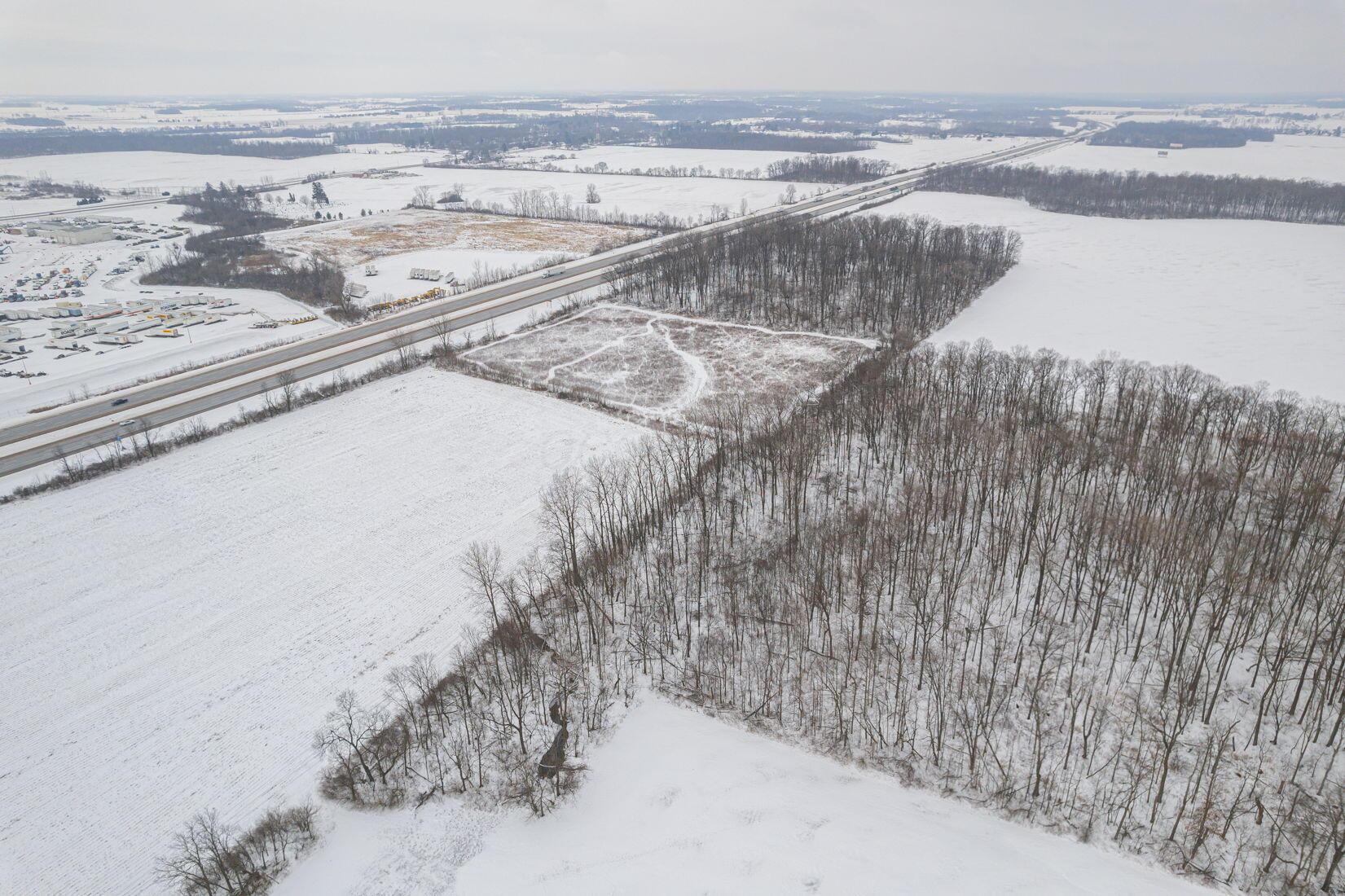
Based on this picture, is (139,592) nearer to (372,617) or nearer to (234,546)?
(234,546)

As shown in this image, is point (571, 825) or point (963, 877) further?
point (571, 825)

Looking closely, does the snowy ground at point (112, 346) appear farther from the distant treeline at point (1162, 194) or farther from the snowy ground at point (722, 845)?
the distant treeline at point (1162, 194)

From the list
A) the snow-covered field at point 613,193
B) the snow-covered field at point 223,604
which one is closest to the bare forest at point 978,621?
the snow-covered field at point 223,604

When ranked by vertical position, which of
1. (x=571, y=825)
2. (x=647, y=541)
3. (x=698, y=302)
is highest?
(x=698, y=302)

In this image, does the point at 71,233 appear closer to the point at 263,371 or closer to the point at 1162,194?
the point at 263,371

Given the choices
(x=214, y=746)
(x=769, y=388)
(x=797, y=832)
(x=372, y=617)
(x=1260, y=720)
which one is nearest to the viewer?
(x=797, y=832)

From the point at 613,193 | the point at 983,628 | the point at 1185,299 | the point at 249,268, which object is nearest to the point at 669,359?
the point at 983,628

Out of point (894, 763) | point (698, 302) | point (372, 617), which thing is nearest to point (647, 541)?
point (372, 617)
